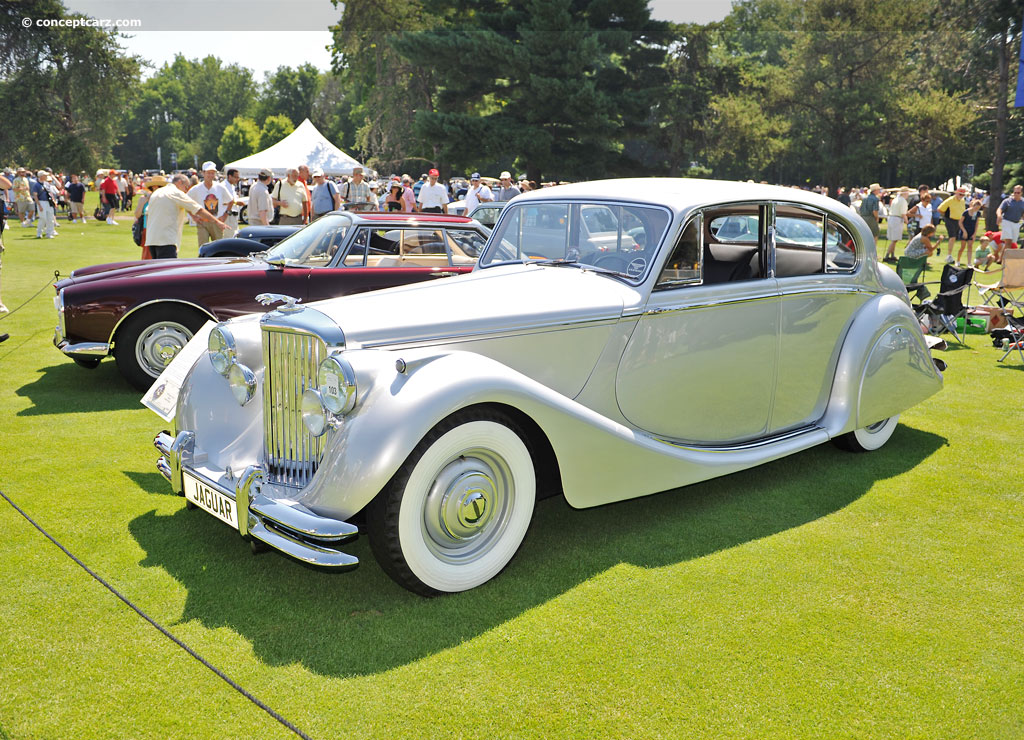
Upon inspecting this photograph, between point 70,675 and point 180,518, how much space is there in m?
1.44

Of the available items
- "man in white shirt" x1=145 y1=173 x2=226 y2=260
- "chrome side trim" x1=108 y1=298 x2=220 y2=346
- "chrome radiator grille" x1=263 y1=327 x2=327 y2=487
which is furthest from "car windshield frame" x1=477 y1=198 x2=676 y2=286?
"man in white shirt" x1=145 y1=173 x2=226 y2=260

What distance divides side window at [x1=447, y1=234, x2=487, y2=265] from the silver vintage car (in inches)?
99.6

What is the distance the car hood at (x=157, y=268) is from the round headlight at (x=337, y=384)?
409cm

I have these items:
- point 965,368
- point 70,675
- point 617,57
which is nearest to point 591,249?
point 70,675

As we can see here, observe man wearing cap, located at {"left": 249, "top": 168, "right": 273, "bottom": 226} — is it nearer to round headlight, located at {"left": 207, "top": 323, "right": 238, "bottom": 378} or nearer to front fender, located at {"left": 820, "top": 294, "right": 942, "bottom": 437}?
round headlight, located at {"left": 207, "top": 323, "right": 238, "bottom": 378}

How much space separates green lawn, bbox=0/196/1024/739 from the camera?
8.73 feet

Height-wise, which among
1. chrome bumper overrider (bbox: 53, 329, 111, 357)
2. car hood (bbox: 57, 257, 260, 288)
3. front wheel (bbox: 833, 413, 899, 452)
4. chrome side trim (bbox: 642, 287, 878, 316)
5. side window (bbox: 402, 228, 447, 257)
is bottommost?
front wheel (bbox: 833, 413, 899, 452)

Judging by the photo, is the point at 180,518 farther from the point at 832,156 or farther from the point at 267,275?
the point at 832,156

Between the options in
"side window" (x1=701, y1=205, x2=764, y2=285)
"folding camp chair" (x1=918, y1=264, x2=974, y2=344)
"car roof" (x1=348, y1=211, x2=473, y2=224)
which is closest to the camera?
"side window" (x1=701, y1=205, x2=764, y2=285)

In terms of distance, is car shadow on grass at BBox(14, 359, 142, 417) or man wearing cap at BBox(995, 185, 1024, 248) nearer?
car shadow on grass at BBox(14, 359, 142, 417)

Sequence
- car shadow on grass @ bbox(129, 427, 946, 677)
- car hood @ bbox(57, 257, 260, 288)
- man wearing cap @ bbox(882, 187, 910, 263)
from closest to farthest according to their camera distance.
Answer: car shadow on grass @ bbox(129, 427, 946, 677), car hood @ bbox(57, 257, 260, 288), man wearing cap @ bbox(882, 187, 910, 263)

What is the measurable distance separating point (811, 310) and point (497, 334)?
7.53 ft

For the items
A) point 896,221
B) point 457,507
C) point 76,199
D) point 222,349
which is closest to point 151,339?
point 222,349

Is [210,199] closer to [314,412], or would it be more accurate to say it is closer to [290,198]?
[290,198]
